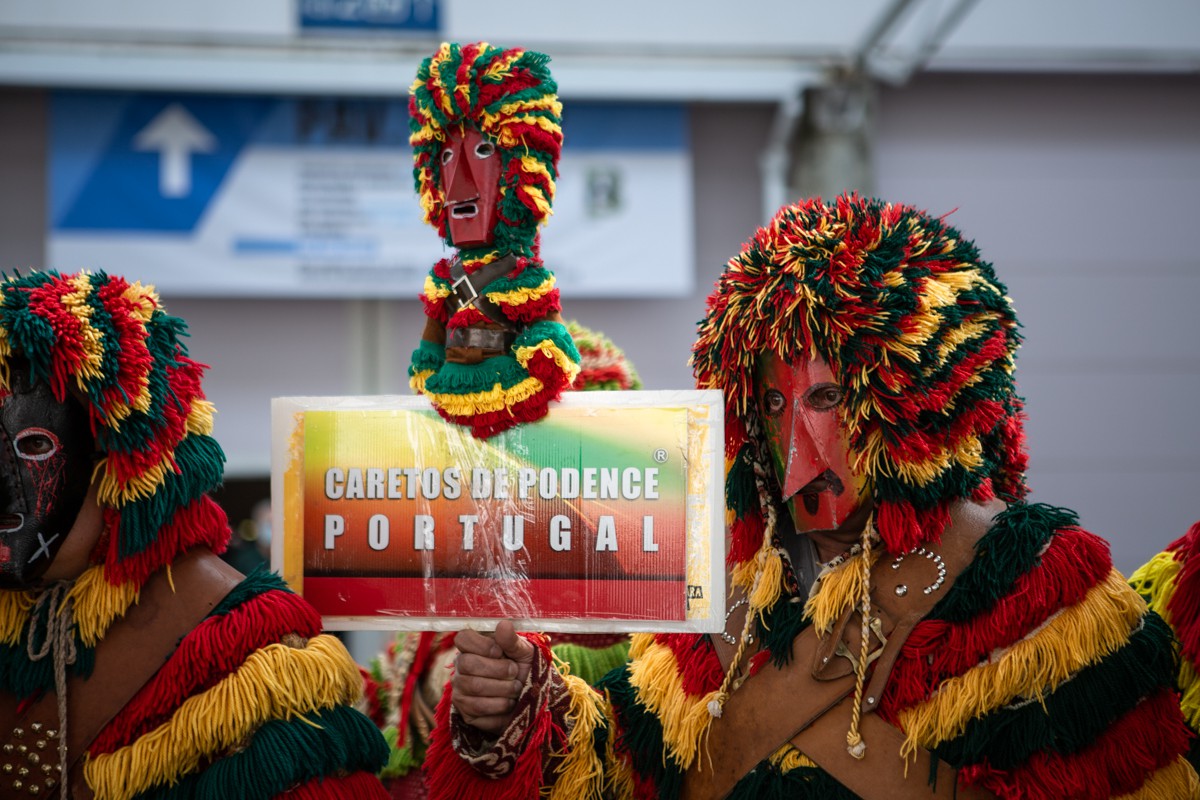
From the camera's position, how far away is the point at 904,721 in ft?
5.25

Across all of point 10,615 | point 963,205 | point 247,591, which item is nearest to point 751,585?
point 247,591

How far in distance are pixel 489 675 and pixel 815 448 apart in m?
0.59

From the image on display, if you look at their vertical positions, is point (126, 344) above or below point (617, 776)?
above

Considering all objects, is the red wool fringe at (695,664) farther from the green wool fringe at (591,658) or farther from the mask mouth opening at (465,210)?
the mask mouth opening at (465,210)

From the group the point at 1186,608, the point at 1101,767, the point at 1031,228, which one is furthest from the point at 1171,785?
the point at 1031,228

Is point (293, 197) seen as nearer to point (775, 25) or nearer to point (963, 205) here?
point (775, 25)

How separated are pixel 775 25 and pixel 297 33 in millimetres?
2488

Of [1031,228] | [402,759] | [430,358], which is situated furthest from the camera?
[1031,228]

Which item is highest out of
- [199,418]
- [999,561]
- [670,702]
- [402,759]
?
[199,418]

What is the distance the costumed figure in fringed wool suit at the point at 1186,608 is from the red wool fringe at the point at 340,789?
1325mm

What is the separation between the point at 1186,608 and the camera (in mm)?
1874

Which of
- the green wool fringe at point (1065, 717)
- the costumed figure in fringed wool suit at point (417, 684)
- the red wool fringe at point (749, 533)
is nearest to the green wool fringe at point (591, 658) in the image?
the costumed figure in fringed wool suit at point (417, 684)

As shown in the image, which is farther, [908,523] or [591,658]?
[591,658]

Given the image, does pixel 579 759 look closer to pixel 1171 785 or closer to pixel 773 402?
pixel 773 402
